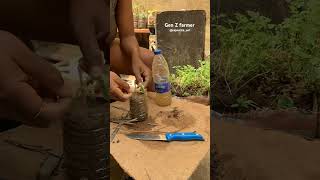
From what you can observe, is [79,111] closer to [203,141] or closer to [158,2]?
[203,141]

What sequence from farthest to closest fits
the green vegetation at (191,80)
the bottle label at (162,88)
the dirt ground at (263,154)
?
the green vegetation at (191,80) < the bottle label at (162,88) < the dirt ground at (263,154)

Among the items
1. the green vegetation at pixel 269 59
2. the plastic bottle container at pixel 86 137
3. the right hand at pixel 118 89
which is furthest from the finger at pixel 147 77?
the plastic bottle container at pixel 86 137

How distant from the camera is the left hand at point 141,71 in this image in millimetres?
1391

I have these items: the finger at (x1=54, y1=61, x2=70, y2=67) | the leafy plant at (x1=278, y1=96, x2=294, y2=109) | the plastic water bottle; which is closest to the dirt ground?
the leafy plant at (x1=278, y1=96, x2=294, y2=109)

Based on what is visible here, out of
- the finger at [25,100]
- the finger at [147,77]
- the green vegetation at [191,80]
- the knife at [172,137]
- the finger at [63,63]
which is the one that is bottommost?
the knife at [172,137]

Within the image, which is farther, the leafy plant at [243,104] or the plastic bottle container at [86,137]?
the leafy plant at [243,104]

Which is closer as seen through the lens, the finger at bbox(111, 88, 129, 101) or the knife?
the knife

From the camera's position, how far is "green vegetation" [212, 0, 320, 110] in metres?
1.02

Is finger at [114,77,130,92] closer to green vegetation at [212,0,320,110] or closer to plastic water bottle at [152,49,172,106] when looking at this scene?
plastic water bottle at [152,49,172,106]

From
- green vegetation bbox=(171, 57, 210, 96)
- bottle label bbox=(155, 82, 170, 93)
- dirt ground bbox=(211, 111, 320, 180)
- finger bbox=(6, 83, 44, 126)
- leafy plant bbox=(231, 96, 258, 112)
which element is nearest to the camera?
finger bbox=(6, 83, 44, 126)

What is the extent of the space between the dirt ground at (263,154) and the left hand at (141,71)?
17.1 inches

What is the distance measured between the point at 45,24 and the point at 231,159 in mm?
665

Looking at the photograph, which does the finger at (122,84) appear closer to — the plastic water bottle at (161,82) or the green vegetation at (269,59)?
the plastic water bottle at (161,82)

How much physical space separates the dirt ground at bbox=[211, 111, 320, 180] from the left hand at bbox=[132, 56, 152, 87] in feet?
1.42
